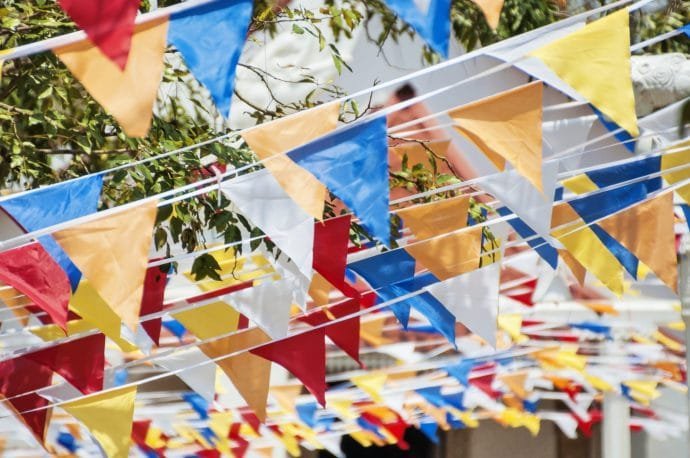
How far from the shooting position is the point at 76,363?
567cm

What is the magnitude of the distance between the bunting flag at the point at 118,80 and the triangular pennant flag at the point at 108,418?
1778 mm

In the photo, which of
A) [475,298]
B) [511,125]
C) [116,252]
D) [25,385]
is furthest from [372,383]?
[116,252]

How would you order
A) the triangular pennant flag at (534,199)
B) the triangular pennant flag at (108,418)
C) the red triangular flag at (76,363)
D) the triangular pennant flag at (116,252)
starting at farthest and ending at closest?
the red triangular flag at (76,363) → the triangular pennant flag at (108,418) → the triangular pennant flag at (534,199) → the triangular pennant flag at (116,252)

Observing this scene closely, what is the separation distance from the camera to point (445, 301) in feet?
19.2

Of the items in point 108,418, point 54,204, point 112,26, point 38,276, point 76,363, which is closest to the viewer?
point 112,26

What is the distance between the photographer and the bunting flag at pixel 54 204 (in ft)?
14.6

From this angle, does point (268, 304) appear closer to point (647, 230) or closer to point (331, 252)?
point (331, 252)

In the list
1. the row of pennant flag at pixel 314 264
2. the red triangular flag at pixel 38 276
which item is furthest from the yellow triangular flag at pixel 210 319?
the red triangular flag at pixel 38 276

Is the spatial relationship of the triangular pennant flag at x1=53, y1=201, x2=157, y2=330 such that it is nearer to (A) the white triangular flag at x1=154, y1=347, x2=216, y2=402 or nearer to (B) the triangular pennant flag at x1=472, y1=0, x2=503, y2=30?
(B) the triangular pennant flag at x1=472, y1=0, x2=503, y2=30

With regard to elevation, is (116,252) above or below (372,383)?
below

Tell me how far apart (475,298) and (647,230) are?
854 millimetres

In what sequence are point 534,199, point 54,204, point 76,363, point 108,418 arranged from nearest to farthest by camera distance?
point 54,204
point 534,199
point 108,418
point 76,363

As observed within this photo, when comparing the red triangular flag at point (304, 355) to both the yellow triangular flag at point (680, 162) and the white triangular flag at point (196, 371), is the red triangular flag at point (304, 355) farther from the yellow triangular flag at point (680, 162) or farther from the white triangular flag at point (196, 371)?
the yellow triangular flag at point (680, 162)

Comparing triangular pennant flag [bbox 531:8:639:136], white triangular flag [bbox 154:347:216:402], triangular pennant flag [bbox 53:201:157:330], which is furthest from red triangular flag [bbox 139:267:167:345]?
triangular pennant flag [bbox 531:8:639:136]
